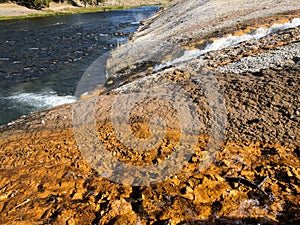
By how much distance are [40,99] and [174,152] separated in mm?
12057

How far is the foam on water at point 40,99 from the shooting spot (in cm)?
1543

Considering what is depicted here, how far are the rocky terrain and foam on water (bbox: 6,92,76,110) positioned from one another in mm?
4611

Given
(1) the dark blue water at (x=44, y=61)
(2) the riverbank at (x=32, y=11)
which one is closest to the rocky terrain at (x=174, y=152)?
(1) the dark blue water at (x=44, y=61)

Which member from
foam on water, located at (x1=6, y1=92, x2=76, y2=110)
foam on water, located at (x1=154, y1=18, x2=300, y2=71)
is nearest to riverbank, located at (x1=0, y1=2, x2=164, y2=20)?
foam on water, located at (x1=6, y1=92, x2=76, y2=110)

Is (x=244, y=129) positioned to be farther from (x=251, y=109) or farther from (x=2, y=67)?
(x=2, y=67)

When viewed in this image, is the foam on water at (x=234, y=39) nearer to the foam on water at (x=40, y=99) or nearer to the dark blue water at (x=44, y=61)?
the foam on water at (x=40, y=99)

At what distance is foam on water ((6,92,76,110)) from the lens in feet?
50.6

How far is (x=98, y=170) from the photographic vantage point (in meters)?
6.30

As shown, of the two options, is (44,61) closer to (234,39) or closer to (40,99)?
(40,99)

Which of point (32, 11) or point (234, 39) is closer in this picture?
point (234, 39)

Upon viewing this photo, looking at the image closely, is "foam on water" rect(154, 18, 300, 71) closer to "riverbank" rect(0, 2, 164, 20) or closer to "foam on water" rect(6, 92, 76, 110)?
"foam on water" rect(6, 92, 76, 110)

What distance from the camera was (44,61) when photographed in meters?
23.9

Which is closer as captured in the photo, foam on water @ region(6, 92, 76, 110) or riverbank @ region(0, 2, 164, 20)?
foam on water @ region(6, 92, 76, 110)

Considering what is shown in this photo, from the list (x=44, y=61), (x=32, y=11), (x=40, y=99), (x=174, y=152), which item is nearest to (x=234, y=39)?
(x=174, y=152)
